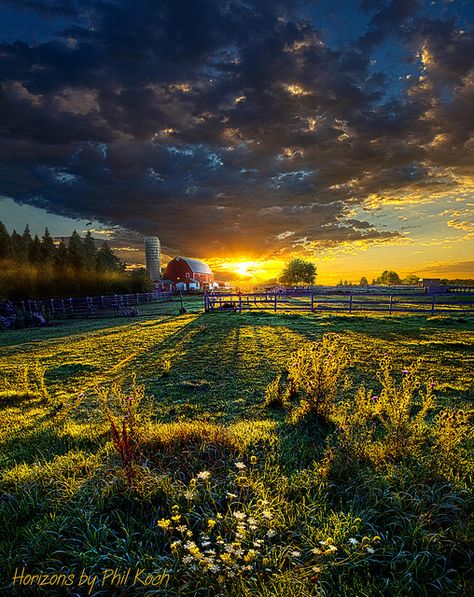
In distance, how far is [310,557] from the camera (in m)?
2.34

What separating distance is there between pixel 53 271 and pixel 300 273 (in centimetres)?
6352

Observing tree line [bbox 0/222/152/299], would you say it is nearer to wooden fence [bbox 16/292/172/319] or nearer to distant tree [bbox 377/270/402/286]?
wooden fence [bbox 16/292/172/319]

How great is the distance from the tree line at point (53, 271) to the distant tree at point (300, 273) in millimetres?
46568

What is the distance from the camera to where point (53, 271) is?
38719 mm

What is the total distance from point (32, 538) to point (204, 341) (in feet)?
35.5

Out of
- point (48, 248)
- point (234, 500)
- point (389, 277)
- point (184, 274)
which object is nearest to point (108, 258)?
point (48, 248)

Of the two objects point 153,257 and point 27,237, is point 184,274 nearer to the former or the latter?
point 153,257

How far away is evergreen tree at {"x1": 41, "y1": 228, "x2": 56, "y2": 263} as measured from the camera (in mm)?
41319

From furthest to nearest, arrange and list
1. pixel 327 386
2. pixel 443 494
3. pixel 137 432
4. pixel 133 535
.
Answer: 1. pixel 327 386
2. pixel 137 432
3. pixel 443 494
4. pixel 133 535

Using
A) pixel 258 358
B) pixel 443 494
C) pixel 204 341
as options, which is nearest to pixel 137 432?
pixel 443 494

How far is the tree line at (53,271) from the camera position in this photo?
33.2 m

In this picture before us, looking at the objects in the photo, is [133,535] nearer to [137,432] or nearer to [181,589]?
[181,589]

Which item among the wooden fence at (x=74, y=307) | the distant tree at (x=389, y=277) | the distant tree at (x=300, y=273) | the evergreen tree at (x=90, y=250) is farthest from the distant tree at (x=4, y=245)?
the distant tree at (x=389, y=277)

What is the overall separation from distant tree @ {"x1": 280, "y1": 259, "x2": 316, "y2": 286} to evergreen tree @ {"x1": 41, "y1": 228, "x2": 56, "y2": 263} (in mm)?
60492
